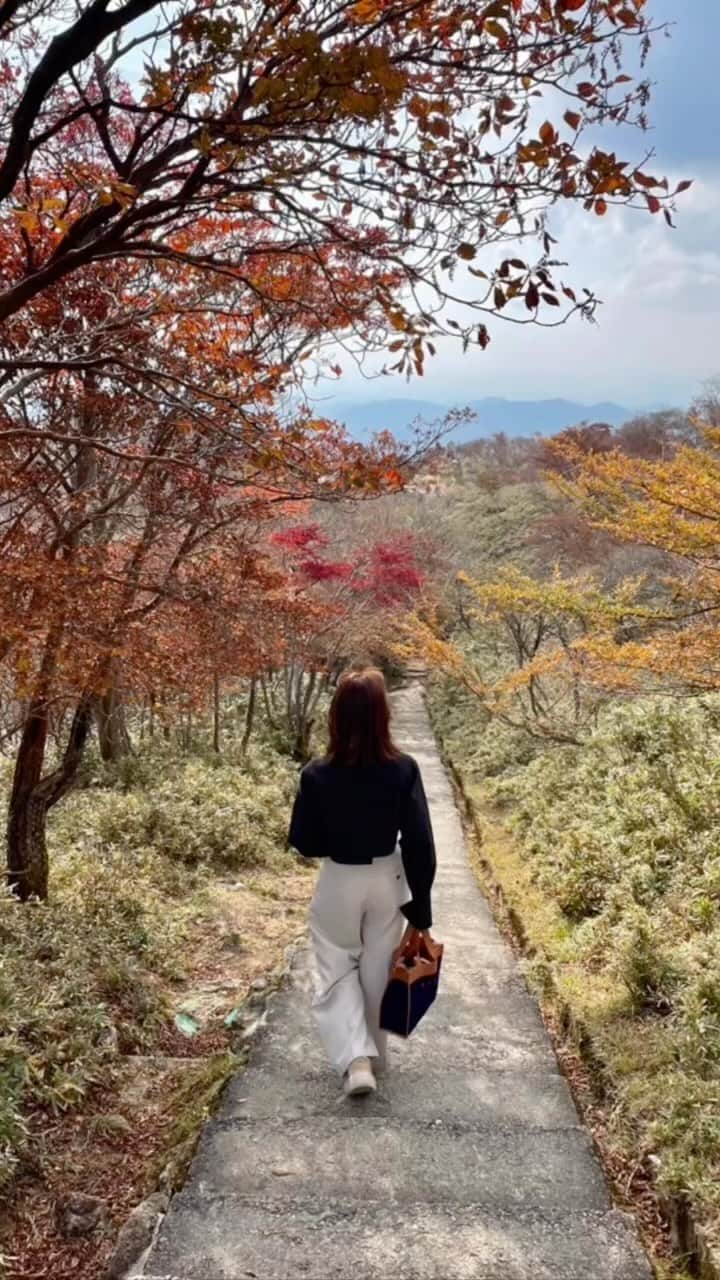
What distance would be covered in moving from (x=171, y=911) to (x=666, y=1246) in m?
4.97

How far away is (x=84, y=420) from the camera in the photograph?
5.95 metres

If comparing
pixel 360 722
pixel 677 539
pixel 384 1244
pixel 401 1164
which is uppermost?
pixel 677 539

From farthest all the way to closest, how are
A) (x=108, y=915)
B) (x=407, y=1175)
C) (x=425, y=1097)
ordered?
(x=108, y=915) < (x=425, y=1097) < (x=407, y=1175)

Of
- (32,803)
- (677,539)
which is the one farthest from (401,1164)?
(677,539)

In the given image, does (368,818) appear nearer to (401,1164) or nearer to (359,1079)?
(359,1079)

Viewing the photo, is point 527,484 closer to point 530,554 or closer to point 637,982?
point 530,554

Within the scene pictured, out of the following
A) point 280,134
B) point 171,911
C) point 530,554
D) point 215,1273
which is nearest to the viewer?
point 215,1273

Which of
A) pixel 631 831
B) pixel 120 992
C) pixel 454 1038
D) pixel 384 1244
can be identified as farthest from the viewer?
pixel 631 831

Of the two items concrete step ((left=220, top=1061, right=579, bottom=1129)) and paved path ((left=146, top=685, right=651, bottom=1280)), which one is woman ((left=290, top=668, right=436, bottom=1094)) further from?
paved path ((left=146, top=685, right=651, bottom=1280))

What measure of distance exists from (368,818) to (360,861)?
187 mm

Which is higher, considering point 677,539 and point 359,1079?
point 677,539

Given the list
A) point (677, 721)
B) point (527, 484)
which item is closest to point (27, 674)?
point (677, 721)

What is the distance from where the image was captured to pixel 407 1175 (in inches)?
114

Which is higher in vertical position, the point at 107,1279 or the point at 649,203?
the point at 649,203
